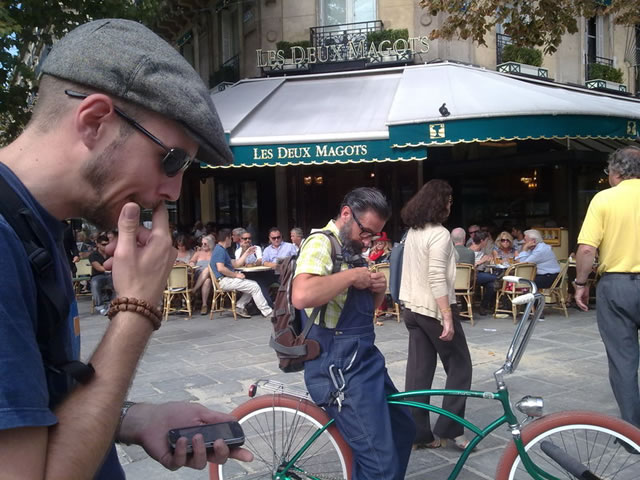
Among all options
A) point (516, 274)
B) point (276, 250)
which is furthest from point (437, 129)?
point (276, 250)

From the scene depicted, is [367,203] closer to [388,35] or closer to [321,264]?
[321,264]

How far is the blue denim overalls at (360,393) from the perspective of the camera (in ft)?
8.32

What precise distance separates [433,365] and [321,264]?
5.44 feet

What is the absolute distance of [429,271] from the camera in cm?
397

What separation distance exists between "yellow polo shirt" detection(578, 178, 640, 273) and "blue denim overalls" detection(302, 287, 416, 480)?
77.3 inches

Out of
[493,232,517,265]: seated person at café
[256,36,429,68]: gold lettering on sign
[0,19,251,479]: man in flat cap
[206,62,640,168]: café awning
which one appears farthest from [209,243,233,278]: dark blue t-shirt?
[0,19,251,479]: man in flat cap

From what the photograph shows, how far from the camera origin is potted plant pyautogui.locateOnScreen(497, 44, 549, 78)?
1266cm

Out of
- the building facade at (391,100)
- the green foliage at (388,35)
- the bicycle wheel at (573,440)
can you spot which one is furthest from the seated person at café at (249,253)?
the bicycle wheel at (573,440)

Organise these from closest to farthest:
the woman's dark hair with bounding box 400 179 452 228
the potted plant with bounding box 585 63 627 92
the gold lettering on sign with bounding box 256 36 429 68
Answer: the woman's dark hair with bounding box 400 179 452 228, the gold lettering on sign with bounding box 256 36 429 68, the potted plant with bounding box 585 63 627 92

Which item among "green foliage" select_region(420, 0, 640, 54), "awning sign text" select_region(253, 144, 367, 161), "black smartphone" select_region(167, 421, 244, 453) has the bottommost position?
"black smartphone" select_region(167, 421, 244, 453)

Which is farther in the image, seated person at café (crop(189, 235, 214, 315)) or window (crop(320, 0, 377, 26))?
window (crop(320, 0, 377, 26))

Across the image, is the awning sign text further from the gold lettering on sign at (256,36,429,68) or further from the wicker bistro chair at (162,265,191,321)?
the gold lettering on sign at (256,36,429,68)

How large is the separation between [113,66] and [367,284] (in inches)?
74.2

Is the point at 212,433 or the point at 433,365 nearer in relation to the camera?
the point at 212,433
